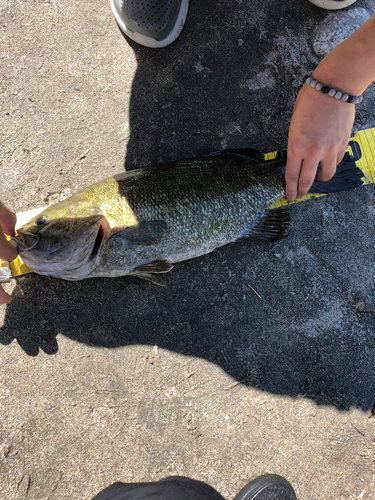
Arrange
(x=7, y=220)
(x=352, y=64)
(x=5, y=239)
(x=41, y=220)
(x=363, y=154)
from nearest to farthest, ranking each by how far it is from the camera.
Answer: (x=352, y=64) < (x=5, y=239) < (x=41, y=220) < (x=7, y=220) < (x=363, y=154)

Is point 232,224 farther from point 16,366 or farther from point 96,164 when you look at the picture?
point 16,366


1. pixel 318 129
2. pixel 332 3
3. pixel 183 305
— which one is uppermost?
pixel 332 3

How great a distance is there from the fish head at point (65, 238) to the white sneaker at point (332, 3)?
3229 millimetres

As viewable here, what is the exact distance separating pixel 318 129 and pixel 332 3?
2.08 meters

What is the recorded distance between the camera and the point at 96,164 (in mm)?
3205

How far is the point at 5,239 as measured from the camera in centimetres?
255

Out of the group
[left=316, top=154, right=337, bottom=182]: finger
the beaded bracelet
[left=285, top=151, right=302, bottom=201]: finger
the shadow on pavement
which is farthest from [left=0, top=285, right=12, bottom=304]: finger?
the beaded bracelet

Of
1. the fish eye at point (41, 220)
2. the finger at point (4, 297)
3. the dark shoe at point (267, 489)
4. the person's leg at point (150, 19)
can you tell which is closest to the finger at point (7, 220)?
the fish eye at point (41, 220)

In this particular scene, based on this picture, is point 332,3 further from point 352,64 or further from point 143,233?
point 143,233

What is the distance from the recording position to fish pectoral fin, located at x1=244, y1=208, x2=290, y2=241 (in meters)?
3.09

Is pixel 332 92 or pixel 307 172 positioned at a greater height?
pixel 332 92

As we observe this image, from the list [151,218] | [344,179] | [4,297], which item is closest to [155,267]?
[151,218]

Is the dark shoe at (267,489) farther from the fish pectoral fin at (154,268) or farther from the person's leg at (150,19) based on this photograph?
the person's leg at (150,19)

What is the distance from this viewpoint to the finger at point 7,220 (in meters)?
2.75
